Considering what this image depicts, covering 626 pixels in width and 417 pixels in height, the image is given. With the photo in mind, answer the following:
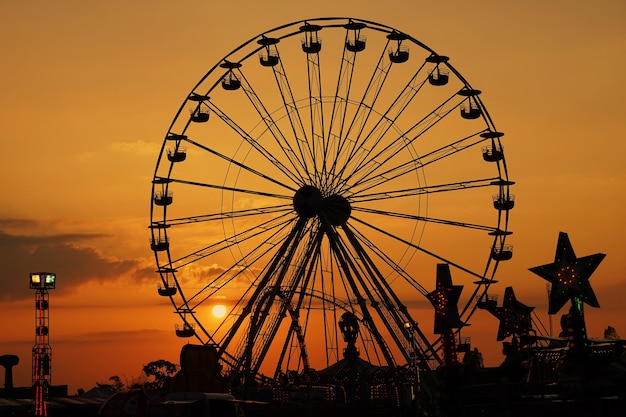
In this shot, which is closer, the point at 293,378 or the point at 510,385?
the point at 510,385

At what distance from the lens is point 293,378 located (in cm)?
7175

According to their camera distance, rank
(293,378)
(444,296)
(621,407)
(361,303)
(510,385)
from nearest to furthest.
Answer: (621,407) < (510,385) < (444,296) < (361,303) < (293,378)

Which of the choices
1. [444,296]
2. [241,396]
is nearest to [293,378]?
[241,396]

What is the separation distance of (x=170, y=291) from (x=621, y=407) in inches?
1409

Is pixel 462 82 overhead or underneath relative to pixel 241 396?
overhead

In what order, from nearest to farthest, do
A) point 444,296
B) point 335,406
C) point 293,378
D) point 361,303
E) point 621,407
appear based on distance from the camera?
point 621,407 → point 444,296 → point 335,406 → point 361,303 → point 293,378

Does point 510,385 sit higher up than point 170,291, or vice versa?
point 170,291

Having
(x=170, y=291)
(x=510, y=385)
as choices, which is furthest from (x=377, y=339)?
(x=510, y=385)

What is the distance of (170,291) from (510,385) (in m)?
32.0

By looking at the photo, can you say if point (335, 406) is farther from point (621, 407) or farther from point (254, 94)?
point (621, 407)

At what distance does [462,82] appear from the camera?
64688mm

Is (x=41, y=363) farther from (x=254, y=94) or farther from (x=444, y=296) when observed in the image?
(x=444, y=296)

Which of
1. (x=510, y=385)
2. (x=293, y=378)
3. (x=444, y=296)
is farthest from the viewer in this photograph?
(x=293, y=378)

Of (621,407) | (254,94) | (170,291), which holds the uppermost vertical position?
(254,94)
